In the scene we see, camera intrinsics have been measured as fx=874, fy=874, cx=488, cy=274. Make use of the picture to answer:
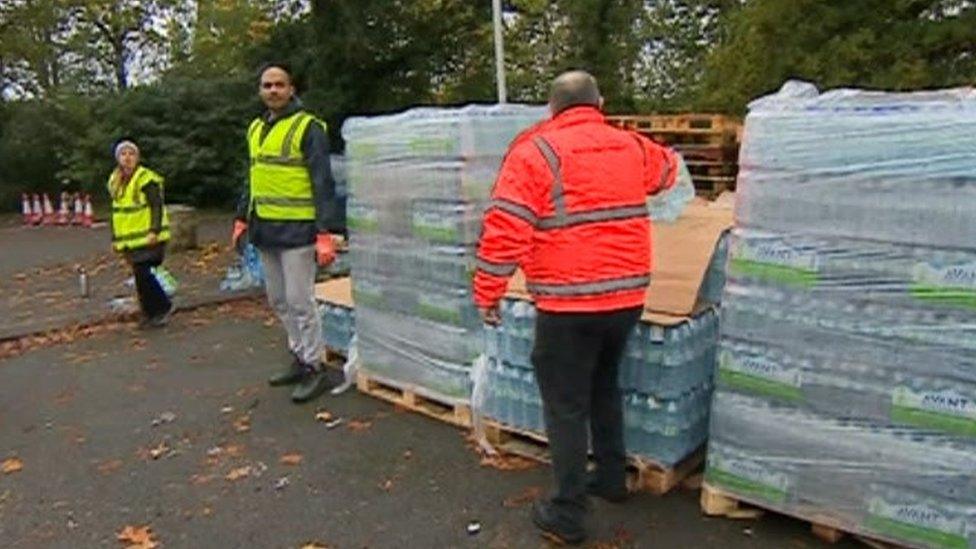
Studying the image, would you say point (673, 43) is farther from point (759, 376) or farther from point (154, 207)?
point (759, 376)

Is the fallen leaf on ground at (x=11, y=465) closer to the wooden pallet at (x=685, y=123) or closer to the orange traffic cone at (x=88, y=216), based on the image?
the wooden pallet at (x=685, y=123)

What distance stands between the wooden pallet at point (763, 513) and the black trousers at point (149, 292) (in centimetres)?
537

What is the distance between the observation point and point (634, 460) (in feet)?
12.9

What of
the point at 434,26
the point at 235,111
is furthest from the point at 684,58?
the point at 235,111

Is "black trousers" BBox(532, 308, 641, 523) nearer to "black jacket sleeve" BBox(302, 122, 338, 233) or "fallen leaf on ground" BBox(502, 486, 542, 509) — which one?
"fallen leaf on ground" BBox(502, 486, 542, 509)

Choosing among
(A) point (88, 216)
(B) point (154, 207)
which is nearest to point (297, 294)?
(B) point (154, 207)

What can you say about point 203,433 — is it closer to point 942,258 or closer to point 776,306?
point 776,306

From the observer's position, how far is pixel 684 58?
16.2m

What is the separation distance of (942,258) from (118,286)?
9186 mm

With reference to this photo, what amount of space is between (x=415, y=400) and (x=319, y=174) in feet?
4.68

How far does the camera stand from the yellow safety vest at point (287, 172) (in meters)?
5.04

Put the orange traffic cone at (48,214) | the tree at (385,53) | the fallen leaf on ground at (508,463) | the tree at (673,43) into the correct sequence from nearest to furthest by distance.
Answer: the fallen leaf on ground at (508,463) → the tree at (673,43) → the tree at (385,53) → the orange traffic cone at (48,214)

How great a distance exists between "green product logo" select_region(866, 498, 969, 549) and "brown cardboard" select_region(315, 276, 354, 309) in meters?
3.49

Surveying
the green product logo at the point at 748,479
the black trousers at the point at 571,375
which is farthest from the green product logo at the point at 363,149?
the green product logo at the point at 748,479
